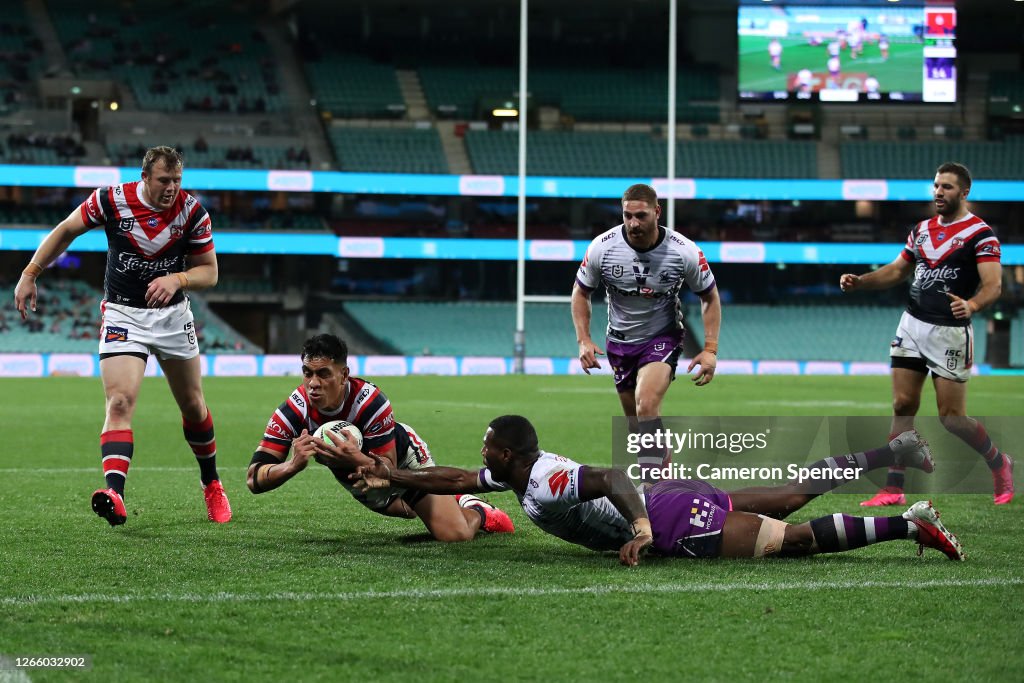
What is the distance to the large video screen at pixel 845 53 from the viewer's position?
41250 millimetres

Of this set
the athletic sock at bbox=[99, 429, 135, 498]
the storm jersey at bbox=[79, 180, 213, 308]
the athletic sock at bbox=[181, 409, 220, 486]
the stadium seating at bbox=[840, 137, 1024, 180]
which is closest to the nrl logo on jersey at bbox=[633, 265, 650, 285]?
the storm jersey at bbox=[79, 180, 213, 308]

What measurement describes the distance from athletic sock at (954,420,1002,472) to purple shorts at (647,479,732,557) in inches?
123

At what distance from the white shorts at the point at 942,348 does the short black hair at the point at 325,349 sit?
155 inches

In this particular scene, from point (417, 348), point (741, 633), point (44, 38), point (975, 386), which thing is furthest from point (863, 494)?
point (44, 38)

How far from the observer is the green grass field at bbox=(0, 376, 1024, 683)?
397cm

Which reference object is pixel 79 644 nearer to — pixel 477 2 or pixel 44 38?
pixel 477 2

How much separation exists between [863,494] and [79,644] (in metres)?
5.89

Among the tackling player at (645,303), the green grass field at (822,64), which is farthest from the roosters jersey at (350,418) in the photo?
the green grass field at (822,64)

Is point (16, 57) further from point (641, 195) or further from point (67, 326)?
point (641, 195)

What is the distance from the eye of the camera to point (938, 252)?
829cm

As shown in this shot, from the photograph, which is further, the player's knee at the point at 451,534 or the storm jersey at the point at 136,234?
the storm jersey at the point at 136,234

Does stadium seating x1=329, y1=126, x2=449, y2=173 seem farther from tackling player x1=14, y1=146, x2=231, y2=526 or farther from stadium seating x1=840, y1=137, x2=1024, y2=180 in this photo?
tackling player x1=14, y1=146, x2=231, y2=526

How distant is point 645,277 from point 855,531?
8.96ft

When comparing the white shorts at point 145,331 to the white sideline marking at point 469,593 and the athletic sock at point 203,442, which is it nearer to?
the athletic sock at point 203,442
